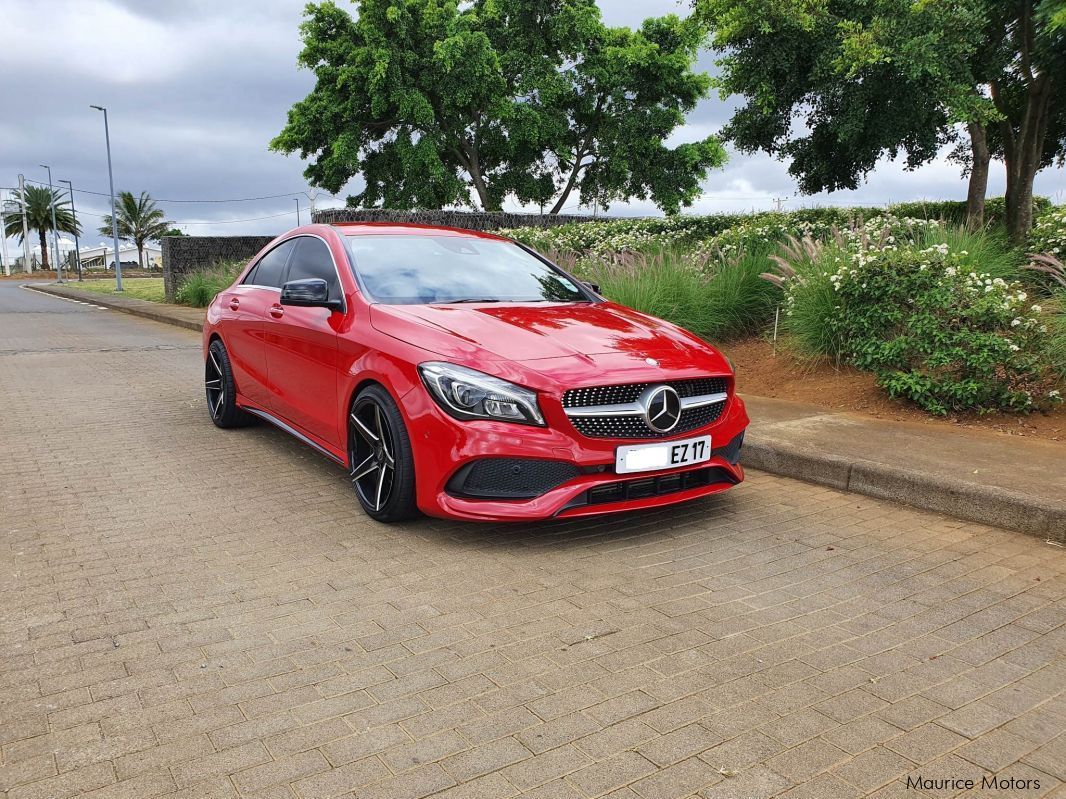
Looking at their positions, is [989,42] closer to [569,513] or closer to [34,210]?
[569,513]

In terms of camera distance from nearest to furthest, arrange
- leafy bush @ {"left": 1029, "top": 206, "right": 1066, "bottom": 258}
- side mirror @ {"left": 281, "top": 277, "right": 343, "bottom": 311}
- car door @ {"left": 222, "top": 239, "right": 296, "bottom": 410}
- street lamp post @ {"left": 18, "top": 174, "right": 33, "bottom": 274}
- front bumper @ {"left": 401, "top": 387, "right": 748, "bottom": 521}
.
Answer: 1. front bumper @ {"left": 401, "top": 387, "right": 748, "bottom": 521}
2. side mirror @ {"left": 281, "top": 277, "right": 343, "bottom": 311}
3. car door @ {"left": 222, "top": 239, "right": 296, "bottom": 410}
4. leafy bush @ {"left": 1029, "top": 206, "right": 1066, "bottom": 258}
5. street lamp post @ {"left": 18, "top": 174, "right": 33, "bottom": 274}

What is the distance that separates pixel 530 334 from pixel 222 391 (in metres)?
3.52

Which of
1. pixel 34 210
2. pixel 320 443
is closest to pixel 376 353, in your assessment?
pixel 320 443

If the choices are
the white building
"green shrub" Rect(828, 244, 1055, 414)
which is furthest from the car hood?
the white building

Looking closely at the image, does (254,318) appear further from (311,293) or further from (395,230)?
(311,293)

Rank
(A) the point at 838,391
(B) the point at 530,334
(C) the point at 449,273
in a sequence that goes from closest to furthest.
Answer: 1. (B) the point at 530,334
2. (C) the point at 449,273
3. (A) the point at 838,391

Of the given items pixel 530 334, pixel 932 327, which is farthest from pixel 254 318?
pixel 932 327

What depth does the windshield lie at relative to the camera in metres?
4.94

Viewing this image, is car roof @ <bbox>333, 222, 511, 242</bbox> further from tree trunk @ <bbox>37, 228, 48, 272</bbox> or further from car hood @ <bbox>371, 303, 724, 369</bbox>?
tree trunk @ <bbox>37, 228, 48, 272</bbox>

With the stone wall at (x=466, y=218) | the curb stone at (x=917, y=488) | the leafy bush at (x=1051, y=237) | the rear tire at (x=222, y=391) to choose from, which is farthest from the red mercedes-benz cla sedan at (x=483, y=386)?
the stone wall at (x=466, y=218)

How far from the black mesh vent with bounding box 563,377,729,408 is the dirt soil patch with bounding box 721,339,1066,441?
2939 millimetres

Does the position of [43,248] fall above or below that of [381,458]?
above

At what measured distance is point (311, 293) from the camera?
487 centimetres

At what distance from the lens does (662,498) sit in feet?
14.0
